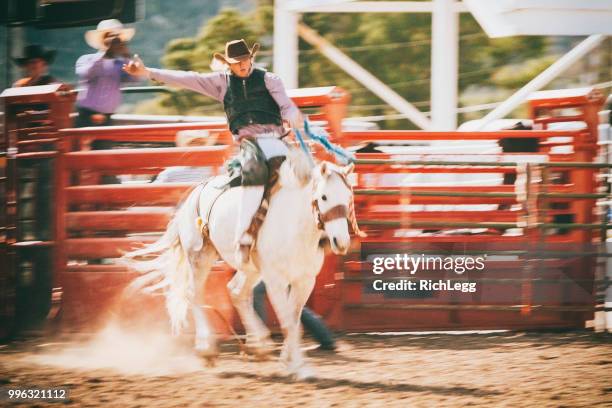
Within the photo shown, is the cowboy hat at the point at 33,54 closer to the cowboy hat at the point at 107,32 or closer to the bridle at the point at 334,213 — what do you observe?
the cowboy hat at the point at 107,32

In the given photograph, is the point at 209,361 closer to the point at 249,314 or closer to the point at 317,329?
the point at 249,314

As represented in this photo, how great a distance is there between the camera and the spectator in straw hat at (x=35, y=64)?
8531 millimetres

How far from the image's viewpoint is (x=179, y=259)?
7207 mm

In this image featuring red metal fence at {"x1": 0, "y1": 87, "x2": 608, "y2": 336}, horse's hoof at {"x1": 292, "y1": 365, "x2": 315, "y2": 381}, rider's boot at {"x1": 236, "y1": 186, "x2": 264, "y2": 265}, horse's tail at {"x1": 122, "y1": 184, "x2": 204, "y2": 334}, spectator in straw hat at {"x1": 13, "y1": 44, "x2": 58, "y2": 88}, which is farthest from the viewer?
spectator in straw hat at {"x1": 13, "y1": 44, "x2": 58, "y2": 88}

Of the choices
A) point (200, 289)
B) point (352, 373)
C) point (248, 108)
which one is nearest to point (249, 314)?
point (200, 289)

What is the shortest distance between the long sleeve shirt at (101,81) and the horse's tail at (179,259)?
1603 millimetres

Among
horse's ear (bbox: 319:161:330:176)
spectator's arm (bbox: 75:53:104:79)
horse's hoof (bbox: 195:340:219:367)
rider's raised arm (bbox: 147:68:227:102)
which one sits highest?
spectator's arm (bbox: 75:53:104:79)

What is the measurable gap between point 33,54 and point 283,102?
2.90 m

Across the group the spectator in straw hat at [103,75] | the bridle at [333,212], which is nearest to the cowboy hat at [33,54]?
the spectator in straw hat at [103,75]

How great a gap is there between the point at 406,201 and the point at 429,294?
724 mm

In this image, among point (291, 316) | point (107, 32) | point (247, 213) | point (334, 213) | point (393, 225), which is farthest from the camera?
point (107, 32)

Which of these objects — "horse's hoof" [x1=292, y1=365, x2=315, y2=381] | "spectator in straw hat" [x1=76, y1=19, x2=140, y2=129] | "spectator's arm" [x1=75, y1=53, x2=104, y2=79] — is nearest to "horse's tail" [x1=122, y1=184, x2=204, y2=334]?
"horse's hoof" [x1=292, y1=365, x2=315, y2=381]

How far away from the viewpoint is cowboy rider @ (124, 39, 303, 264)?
647 cm

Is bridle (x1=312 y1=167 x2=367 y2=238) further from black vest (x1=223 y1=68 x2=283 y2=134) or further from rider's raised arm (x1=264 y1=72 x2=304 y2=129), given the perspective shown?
black vest (x1=223 y1=68 x2=283 y2=134)
